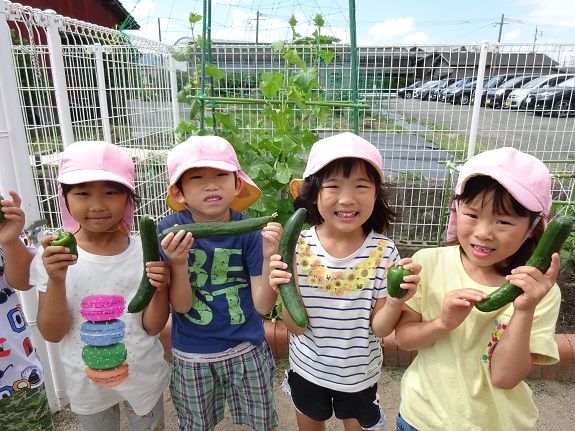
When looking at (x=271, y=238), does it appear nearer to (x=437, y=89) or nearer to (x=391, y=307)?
(x=391, y=307)

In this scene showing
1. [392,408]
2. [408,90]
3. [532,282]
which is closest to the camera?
[532,282]

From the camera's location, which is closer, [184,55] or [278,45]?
[278,45]

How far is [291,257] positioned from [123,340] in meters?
1.01

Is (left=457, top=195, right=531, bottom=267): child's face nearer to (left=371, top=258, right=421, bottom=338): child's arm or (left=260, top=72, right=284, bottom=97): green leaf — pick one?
(left=371, top=258, right=421, bottom=338): child's arm

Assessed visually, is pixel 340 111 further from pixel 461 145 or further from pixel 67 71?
pixel 67 71

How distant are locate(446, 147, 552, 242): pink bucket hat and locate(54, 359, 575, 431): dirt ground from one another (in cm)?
223

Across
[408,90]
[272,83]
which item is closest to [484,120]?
[408,90]

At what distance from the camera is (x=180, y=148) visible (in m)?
2.09

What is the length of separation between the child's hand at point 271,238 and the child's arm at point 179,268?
0.34 metres

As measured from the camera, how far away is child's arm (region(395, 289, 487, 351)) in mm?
1595

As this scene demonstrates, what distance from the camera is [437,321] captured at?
5.65 feet

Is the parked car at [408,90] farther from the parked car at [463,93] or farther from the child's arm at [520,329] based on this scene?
the child's arm at [520,329]

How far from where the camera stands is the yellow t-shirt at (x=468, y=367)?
1.69 m

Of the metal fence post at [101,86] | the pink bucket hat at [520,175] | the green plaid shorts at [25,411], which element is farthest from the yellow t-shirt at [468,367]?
the metal fence post at [101,86]
